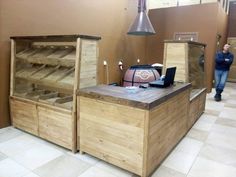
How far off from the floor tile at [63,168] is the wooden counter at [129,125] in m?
0.19

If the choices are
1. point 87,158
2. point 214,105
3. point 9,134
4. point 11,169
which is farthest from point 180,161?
point 214,105

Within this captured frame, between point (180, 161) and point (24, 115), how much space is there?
2222 mm

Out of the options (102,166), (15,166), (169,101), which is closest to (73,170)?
(102,166)

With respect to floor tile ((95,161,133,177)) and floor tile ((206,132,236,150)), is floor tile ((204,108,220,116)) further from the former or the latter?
floor tile ((95,161,133,177))

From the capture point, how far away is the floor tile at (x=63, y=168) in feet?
7.36

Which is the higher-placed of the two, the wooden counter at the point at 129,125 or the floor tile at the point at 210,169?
the wooden counter at the point at 129,125

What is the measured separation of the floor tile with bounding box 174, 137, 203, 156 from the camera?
112 inches

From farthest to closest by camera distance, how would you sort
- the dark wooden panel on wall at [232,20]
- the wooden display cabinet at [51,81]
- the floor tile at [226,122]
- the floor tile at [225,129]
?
the dark wooden panel on wall at [232,20] → the floor tile at [226,122] → the floor tile at [225,129] → the wooden display cabinet at [51,81]

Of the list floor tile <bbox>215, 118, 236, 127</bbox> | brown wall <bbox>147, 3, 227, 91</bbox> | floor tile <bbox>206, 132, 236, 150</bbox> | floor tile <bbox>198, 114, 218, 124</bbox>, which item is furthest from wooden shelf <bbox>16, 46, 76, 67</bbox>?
brown wall <bbox>147, 3, 227, 91</bbox>

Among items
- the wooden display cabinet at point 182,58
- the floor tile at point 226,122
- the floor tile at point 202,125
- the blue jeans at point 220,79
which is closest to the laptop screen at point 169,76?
the wooden display cabinet at point 182,58

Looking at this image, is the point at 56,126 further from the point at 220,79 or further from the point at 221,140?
the point at 220,79

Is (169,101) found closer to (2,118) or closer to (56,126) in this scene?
(56,126)

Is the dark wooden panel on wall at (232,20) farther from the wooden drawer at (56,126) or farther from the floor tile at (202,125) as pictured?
the wooden drawer at (56,126)

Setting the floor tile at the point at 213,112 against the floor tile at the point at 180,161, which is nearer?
the floor tile at the point at 180,161
